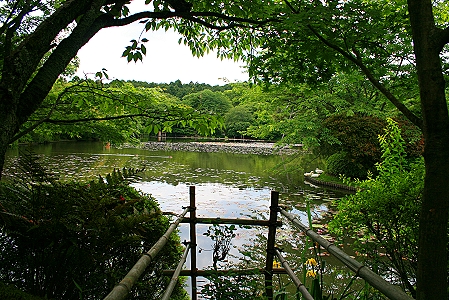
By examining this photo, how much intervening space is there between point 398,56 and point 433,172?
5.18 feet

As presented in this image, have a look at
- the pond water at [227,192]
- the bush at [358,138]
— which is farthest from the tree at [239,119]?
the bush at [358,138]

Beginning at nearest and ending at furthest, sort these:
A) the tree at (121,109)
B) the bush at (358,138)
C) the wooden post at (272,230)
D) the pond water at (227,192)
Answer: the tree at (121,109) < the wooden post at (272,230) < the pond water at (227,192) < the bush at (358,138)

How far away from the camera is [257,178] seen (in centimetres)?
1344

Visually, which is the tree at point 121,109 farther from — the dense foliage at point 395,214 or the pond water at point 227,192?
the pond water at point 227,192

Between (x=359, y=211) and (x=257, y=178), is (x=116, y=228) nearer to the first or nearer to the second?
(x=359, y=211)

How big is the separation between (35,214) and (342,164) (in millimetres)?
11695

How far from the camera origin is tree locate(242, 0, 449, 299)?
3.89 ft

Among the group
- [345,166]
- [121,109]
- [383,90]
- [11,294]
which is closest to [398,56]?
[383,90]

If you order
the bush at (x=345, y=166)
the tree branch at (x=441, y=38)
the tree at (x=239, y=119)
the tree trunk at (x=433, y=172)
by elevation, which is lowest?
the bush at (x=345, y=166)

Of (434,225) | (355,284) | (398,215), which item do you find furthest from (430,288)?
(355,284)

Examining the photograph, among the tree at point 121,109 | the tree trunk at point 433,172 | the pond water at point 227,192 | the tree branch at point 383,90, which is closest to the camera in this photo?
the tree trunk at point 433,172

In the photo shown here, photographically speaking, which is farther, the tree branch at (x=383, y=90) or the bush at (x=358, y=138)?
the bush at (x=358, y=138)

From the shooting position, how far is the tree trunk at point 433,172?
3.86 feet

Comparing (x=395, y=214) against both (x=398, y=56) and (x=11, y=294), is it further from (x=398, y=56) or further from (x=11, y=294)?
(x=11, y=294)
